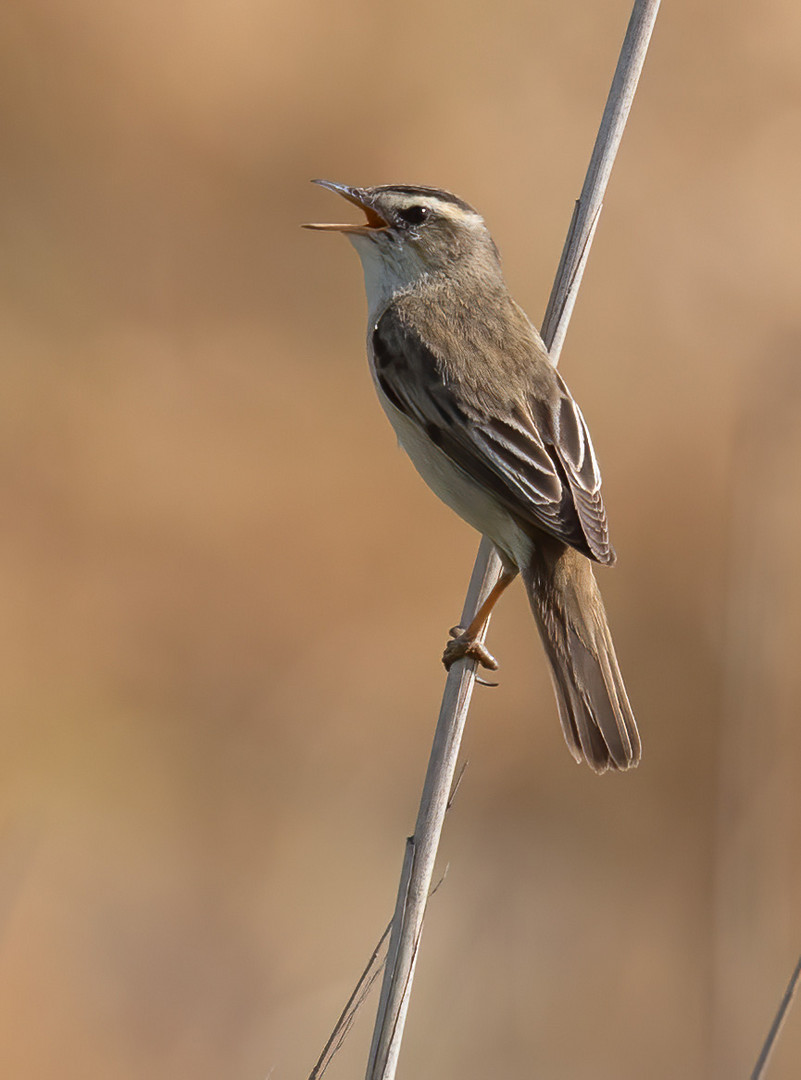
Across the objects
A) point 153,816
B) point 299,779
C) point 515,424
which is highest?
point 515,424

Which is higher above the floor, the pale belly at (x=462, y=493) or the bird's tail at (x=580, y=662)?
the pale belly at (x=462, y=493)

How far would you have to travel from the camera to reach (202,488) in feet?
22.3

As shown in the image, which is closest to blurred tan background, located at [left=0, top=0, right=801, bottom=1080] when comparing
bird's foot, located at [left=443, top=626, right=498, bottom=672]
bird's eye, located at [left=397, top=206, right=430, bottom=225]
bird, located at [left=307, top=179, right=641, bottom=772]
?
bird, located at [left=307, top=179, right=641, bottom=772]

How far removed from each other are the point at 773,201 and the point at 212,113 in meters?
3.25

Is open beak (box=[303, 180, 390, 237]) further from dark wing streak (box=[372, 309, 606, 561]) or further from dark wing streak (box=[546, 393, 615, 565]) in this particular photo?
dark wing streak (box=[546, 393, 615, 565])

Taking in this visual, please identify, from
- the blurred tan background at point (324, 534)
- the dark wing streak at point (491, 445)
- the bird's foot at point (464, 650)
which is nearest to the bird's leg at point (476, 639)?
the bird's foot at point (464, 650)

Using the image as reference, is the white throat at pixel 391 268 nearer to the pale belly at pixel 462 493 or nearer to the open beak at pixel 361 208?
the open beak at pixel 361 208

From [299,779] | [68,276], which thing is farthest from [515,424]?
[68,276]

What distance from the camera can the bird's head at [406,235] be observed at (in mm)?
3717

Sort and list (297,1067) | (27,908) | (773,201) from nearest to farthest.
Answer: (297,1067) → (27,908) → (773,201)

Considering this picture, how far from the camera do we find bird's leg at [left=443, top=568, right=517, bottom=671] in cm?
319

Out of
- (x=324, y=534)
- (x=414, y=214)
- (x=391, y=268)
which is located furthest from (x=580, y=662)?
(x=324, y=534)

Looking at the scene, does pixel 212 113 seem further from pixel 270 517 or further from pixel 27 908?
pixel 27 908

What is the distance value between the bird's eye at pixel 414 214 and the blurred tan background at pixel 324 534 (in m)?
1.42
